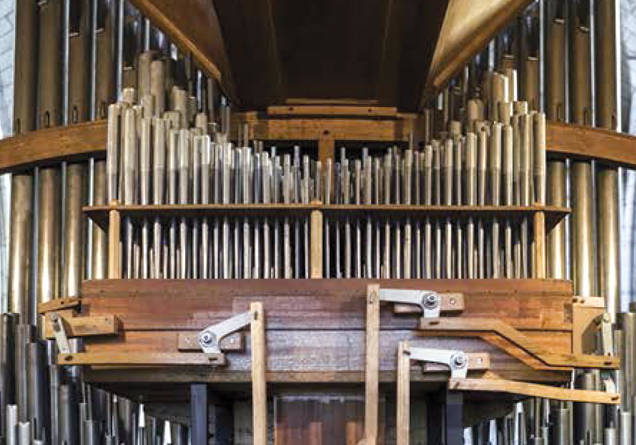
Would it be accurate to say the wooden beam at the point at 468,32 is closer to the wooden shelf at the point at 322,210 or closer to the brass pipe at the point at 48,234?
the wooden shelf at the point at 322,210

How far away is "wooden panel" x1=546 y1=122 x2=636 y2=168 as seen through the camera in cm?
840

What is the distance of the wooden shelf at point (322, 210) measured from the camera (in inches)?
276

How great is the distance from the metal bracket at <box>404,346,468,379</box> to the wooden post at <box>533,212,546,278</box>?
2.55 ft

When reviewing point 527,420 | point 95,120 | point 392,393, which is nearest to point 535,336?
point 392,393

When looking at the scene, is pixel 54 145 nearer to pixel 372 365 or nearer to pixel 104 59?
pixel 104 59

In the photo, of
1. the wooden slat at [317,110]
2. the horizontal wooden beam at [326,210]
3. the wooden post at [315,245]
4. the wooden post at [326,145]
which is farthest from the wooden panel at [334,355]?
the wooden slat at [317,110]

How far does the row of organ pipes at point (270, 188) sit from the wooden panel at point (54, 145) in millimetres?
147

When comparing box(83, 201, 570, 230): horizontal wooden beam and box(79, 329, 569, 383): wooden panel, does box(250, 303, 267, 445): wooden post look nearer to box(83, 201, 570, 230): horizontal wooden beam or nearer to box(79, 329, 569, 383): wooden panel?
box(79, 329, 569, 383): wooden panel

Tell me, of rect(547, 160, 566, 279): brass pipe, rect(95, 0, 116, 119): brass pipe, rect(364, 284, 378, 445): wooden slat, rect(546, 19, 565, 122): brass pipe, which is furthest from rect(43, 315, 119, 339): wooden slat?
rect(546, 19, 565, 122): brass pipe

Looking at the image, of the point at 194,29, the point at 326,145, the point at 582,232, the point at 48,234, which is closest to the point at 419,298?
the point at 326,145

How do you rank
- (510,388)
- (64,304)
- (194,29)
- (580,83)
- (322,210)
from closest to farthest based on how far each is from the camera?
1. (510,388)
2. (64,304)
3. (322,210)
4. (194,29)
5. (580,83)

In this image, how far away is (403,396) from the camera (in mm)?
6309

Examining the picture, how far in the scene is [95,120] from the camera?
8.53 metres

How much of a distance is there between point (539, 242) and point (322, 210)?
3.30 ft
